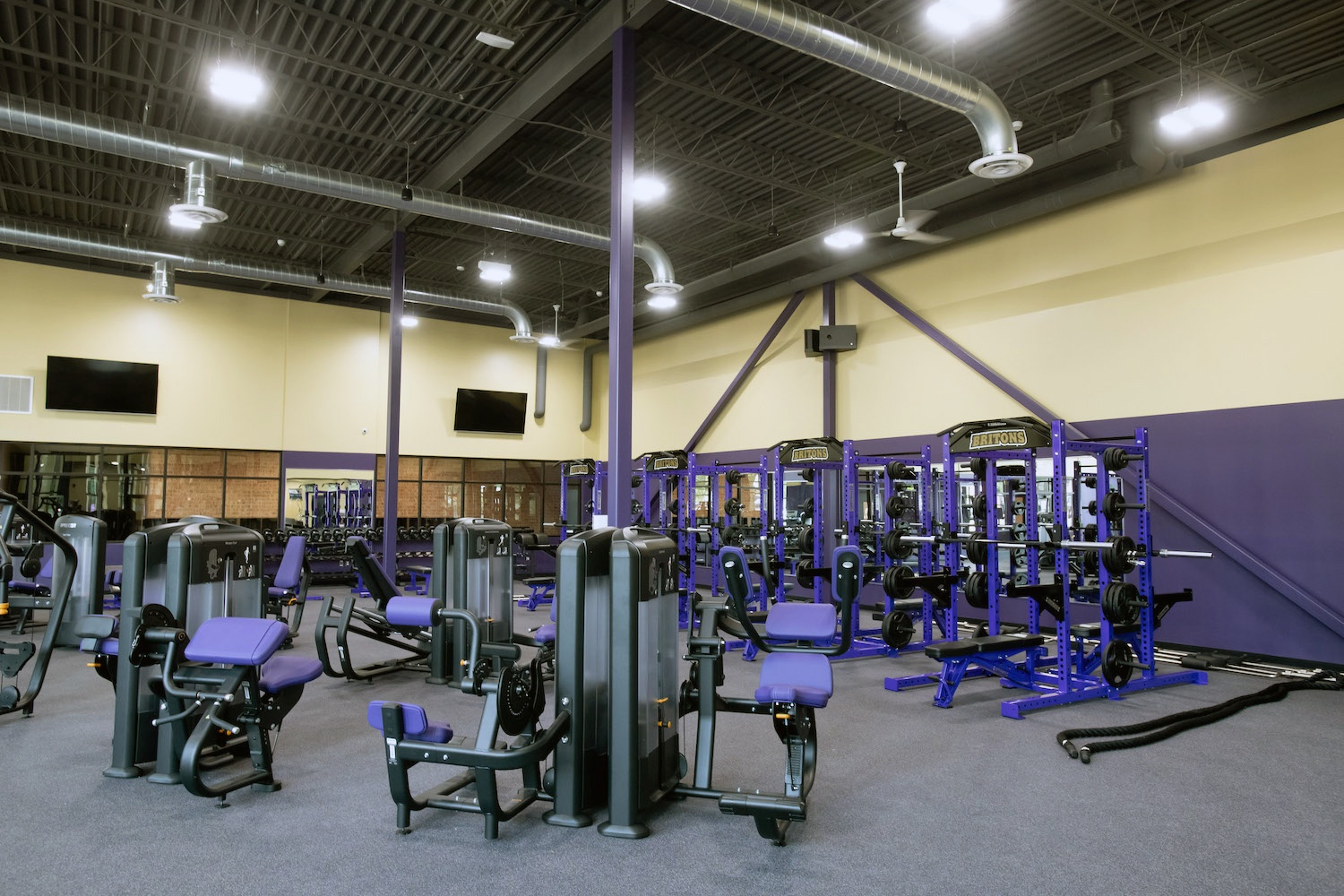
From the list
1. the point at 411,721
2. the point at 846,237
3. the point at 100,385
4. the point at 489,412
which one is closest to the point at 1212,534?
the point at 846,237

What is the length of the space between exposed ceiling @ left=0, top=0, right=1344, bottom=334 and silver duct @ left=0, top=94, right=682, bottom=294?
1.85ft

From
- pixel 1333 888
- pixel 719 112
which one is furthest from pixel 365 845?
pixel 719 112

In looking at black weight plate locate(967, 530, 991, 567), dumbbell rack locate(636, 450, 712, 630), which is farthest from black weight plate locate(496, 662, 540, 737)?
dumbbell rack locate(636, 450, 712, 630)

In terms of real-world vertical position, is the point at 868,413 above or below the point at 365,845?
above

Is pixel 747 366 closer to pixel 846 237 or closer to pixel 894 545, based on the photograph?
pixel 846 237

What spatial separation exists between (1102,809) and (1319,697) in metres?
3.69

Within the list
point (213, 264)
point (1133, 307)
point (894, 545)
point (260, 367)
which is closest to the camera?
point (894, 545)

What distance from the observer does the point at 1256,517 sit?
24.5ft

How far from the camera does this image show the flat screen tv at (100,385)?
1222 centimetres

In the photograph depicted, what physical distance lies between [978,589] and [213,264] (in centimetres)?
1079

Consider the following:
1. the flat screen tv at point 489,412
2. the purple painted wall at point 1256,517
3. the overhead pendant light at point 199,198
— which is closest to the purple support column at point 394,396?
the overhead pendant light at point 199,198

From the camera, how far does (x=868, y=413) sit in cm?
1144

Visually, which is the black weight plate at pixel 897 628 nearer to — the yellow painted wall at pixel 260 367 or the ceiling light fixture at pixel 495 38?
the ceiling light fixture at pixel 495 38

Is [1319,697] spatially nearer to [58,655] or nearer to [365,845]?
[365,845]
